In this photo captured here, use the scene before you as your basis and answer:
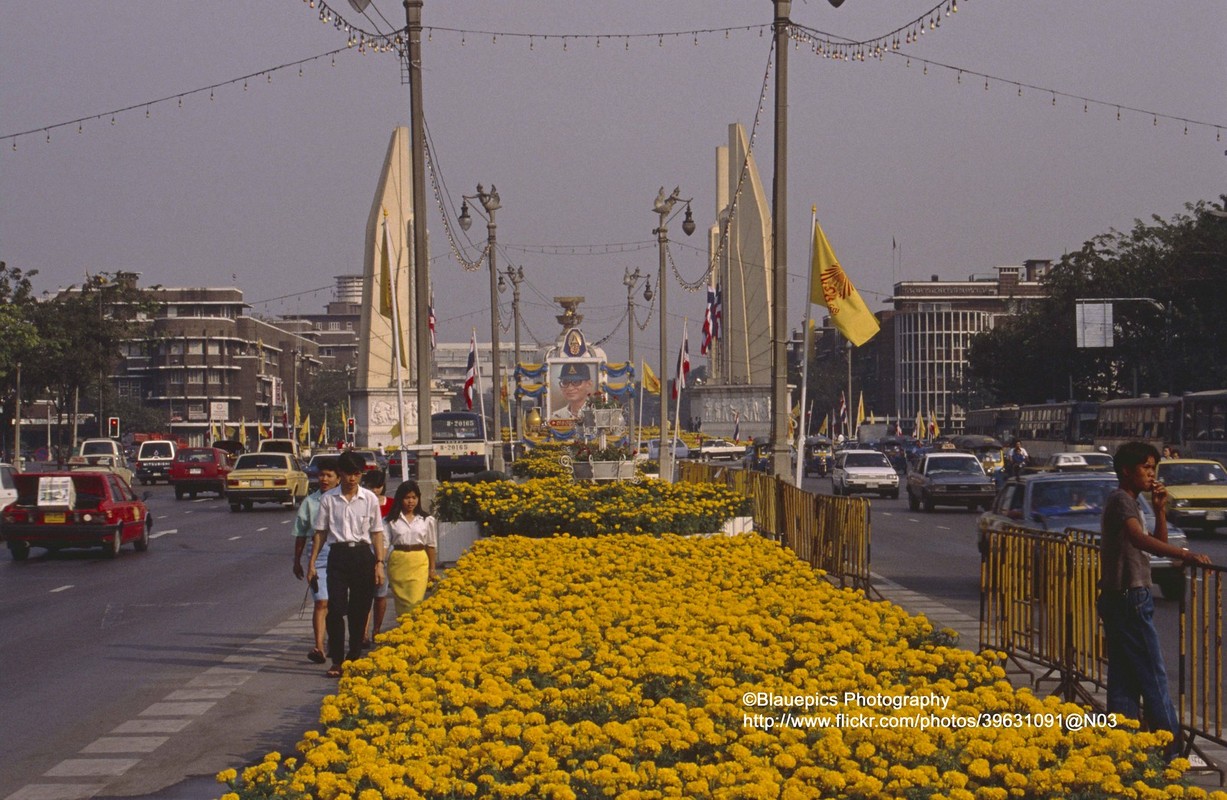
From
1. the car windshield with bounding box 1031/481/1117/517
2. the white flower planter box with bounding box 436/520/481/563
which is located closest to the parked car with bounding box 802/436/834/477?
the white flower planter box with bounding box 436/520/481/563

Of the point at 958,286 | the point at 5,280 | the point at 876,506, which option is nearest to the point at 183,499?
the point at 5,280

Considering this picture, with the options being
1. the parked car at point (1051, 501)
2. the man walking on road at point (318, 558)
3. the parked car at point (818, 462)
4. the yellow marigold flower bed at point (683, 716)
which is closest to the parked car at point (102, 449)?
the parked car at point (818, 462)

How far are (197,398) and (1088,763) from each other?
504ft

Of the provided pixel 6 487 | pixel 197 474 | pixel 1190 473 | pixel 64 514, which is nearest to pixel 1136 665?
pixel 64 514

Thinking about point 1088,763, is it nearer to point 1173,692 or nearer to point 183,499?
point 1173,692

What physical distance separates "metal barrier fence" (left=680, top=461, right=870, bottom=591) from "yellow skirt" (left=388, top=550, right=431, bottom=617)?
14.6 feet

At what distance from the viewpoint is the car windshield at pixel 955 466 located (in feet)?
133

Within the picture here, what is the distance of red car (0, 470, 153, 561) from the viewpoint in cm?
2672

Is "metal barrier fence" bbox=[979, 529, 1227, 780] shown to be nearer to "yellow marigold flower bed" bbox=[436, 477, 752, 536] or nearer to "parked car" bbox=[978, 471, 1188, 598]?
"parked car" bbox=[978, 471, 1188, 598]

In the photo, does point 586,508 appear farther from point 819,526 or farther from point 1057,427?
point 1057,427

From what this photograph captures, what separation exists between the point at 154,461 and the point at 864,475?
32.0m

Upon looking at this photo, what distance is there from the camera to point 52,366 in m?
64.8

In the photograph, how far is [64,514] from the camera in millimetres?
26781

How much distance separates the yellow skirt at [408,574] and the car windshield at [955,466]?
92.8 ft
